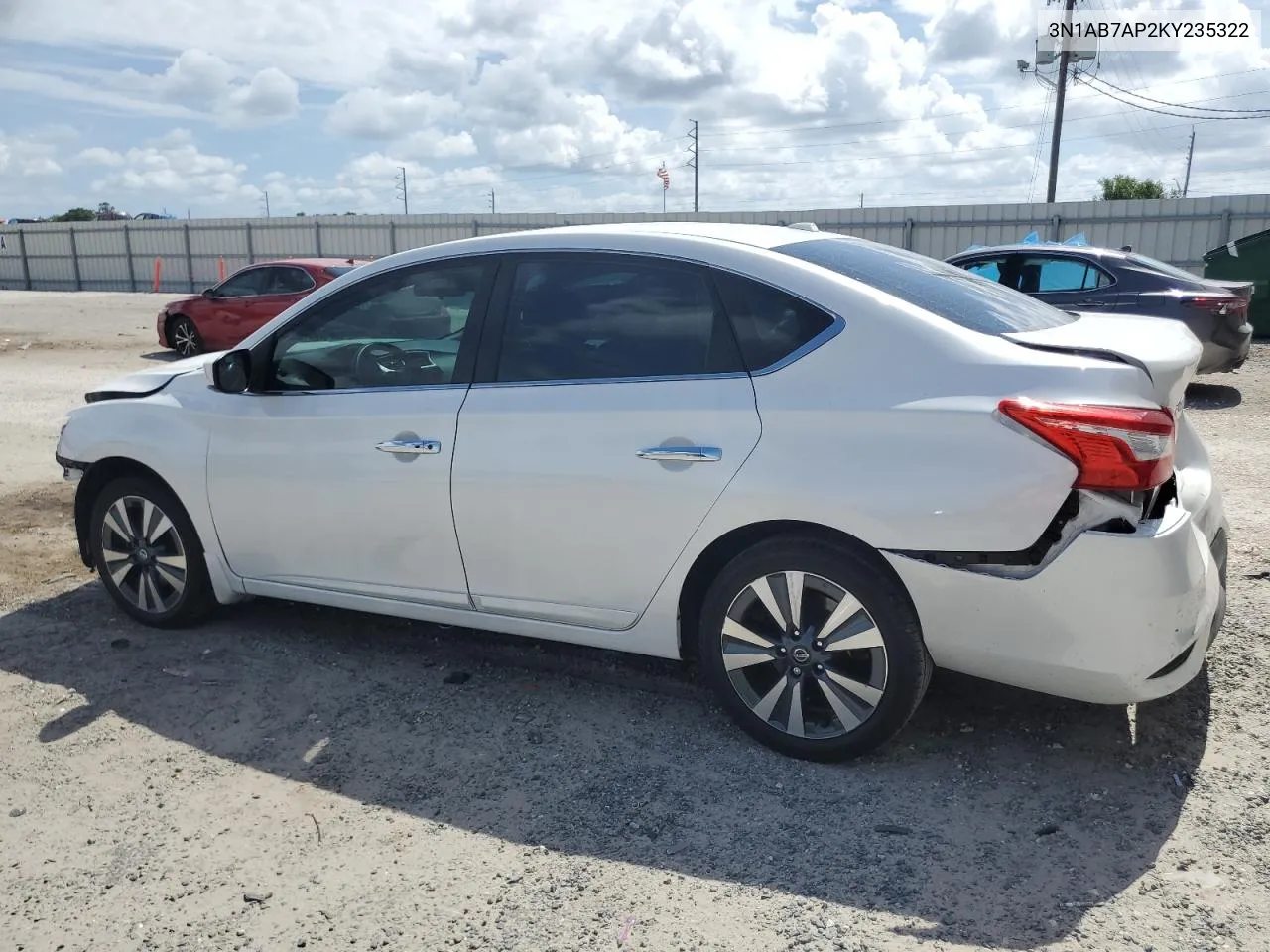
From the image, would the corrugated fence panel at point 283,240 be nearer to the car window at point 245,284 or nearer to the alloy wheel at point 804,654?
the car window at point 245,284

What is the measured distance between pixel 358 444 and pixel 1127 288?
28.3 ft

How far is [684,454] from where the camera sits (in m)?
3.48

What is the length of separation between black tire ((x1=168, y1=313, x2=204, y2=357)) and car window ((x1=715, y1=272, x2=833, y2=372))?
1458cm

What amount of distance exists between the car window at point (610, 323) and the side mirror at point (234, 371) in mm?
1216

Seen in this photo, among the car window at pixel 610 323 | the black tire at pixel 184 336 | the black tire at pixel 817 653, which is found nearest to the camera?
the black tire at pixel 817 653

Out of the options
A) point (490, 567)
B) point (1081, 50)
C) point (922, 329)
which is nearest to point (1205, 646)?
point (922, 329)

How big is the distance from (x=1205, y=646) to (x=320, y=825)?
9.23ft

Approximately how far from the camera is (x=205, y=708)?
4.12 meters

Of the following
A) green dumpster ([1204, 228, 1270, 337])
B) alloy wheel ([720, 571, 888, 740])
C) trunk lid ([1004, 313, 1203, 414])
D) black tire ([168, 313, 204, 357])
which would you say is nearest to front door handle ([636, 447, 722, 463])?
alloy wheel ([720, 571, 888, 740])

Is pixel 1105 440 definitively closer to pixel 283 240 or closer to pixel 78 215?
pixel 283 240

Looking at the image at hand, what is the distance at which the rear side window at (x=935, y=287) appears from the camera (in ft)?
11.4

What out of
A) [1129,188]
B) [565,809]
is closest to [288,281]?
[565,809]

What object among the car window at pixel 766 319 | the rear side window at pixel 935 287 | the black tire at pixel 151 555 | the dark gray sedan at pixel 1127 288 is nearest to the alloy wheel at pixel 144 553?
the black tire at pixel 151 555

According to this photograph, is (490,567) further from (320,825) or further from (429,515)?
(320,825)
